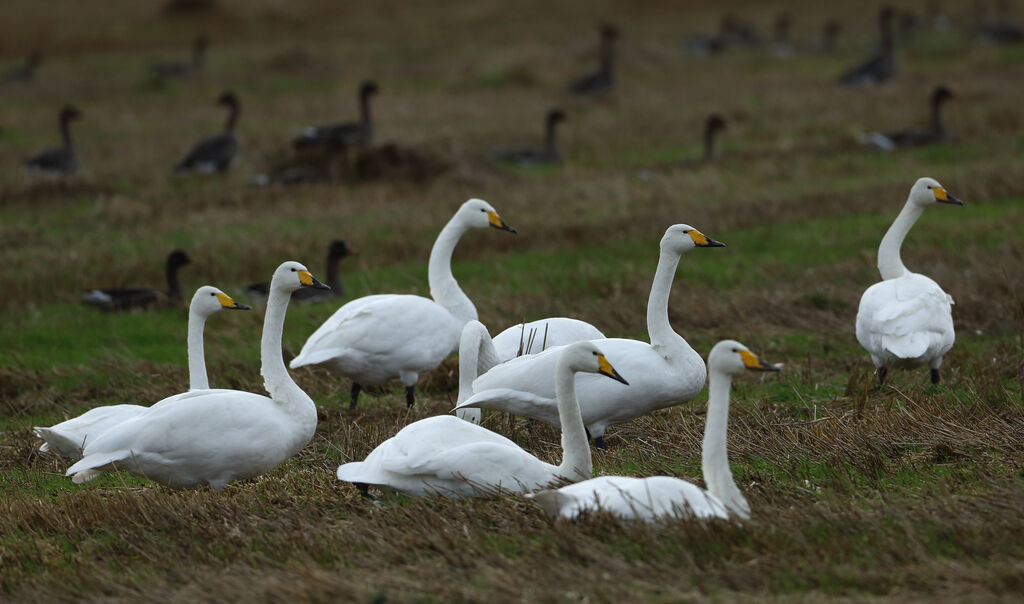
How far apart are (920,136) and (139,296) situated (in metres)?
12.8

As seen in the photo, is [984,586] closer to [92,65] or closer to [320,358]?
[320,358]

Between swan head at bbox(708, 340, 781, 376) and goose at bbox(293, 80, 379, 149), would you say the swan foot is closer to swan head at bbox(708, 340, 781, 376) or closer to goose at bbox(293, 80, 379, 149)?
swan head at bbox(708, 340, 781, 376)

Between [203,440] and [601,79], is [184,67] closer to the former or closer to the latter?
[601,79]

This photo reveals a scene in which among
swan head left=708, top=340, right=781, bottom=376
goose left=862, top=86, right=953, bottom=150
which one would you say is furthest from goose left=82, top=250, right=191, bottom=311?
goose left=862, top=86, right=953, bottom=150

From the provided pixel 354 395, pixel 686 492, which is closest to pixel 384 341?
pixel 354 395

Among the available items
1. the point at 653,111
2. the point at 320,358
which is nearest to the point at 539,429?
the point at 320,358

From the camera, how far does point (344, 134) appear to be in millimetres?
20297

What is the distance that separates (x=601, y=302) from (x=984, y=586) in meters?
7.04

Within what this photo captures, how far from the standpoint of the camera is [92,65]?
3425 centimetres

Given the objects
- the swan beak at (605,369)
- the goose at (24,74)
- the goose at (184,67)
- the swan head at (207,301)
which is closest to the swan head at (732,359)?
the swan beak at (605,369)

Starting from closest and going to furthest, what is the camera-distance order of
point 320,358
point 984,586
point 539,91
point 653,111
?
1. point 984,586
2. point 320,358
3. point 653,111
4. point 539,91

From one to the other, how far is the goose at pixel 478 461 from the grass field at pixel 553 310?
198 mm

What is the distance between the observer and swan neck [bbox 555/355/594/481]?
19.7ft

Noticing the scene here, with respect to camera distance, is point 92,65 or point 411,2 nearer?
point 92,65
